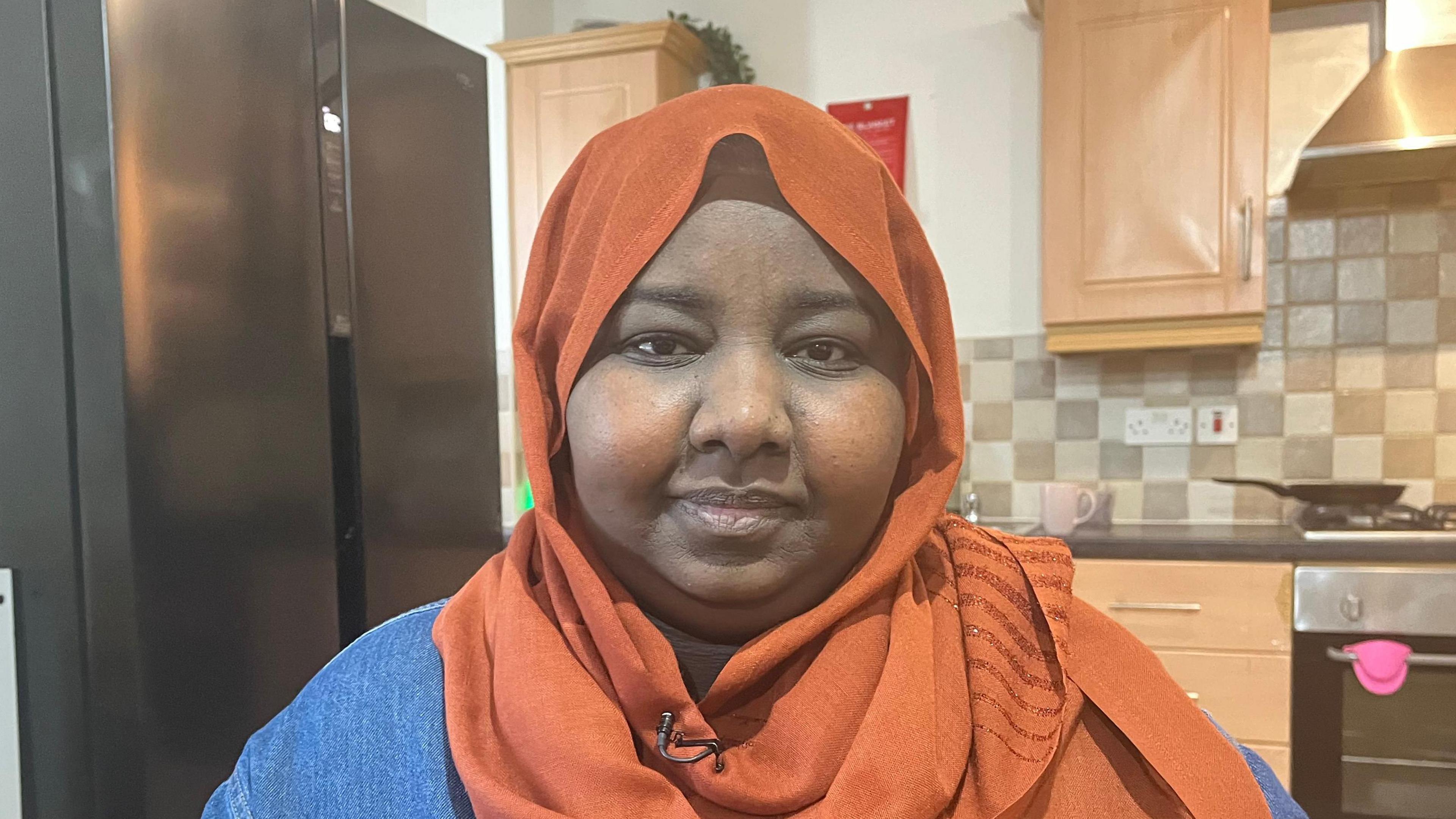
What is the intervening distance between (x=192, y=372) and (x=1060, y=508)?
1819 mm

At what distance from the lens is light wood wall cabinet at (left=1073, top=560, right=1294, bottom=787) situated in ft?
6.03

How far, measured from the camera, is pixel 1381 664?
174cm

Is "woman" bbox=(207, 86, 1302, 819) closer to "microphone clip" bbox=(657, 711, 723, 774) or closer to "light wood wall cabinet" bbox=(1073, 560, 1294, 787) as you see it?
"microphone clip" bbox=(657, 711, 723, 774)

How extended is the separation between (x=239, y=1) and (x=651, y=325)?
2.74 feet

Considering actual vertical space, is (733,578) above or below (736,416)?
below

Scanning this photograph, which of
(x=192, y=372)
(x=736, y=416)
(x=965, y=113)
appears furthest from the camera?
(x=965, y=113)

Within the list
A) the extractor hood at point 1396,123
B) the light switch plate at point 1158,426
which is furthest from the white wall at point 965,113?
the extractor hood at point 1396,123

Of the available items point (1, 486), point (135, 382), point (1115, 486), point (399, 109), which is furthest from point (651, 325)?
point (1115, 486)

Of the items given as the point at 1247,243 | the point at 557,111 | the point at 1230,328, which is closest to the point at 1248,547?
the point at 1230,328

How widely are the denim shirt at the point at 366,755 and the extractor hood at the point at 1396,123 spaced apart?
176cm

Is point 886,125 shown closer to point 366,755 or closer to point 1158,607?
point 1158,607

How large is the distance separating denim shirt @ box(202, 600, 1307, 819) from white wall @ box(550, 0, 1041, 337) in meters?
1.99

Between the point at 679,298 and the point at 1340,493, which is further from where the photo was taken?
the point at 1340,493

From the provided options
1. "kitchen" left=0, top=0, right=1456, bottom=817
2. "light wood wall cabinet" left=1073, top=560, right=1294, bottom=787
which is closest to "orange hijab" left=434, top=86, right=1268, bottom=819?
"kitchen" left=0, top=0, right=1456, bottom=817
